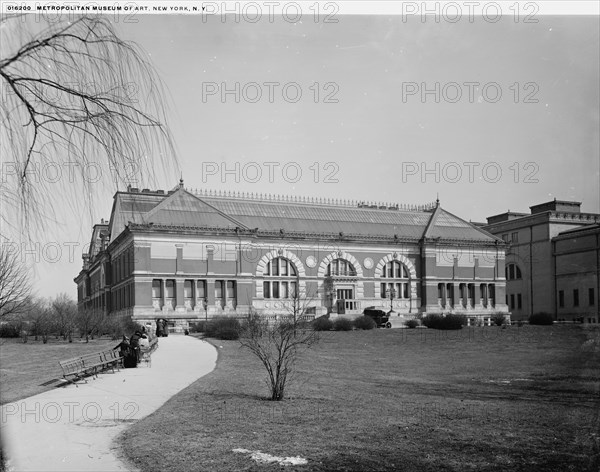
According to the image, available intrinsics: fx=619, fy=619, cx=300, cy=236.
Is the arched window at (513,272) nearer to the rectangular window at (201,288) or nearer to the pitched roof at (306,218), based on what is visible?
the pitched roof at (306,218)

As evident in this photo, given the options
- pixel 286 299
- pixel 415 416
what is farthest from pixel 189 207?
pixel 415 416

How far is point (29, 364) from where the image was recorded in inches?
998

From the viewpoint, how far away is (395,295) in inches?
2479

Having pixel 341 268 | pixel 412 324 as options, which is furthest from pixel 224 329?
pixel 341 268

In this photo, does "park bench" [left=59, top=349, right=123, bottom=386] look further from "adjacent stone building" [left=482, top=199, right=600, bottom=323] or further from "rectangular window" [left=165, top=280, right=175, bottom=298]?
"rectangular window" [left=165, top=280, right=175, bottom=298]

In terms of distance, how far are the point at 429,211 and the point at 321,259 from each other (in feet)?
55.0

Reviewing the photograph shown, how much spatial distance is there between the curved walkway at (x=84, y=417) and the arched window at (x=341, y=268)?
132 feet

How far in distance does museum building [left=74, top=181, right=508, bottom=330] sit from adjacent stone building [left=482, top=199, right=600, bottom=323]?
9.24 feet

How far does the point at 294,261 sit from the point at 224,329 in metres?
21.9

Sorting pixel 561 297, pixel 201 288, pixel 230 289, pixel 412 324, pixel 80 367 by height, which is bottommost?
pixel 412 324

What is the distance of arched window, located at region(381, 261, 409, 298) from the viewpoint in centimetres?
6312

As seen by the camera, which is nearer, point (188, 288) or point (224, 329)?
point (224, 329)

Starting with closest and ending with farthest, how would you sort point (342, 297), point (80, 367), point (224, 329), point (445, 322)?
point (80, 367) → point (224, 329) → point (445, 322) → point (342, 297)

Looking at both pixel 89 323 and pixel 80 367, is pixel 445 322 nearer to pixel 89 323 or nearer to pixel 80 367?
pixel 89 323
